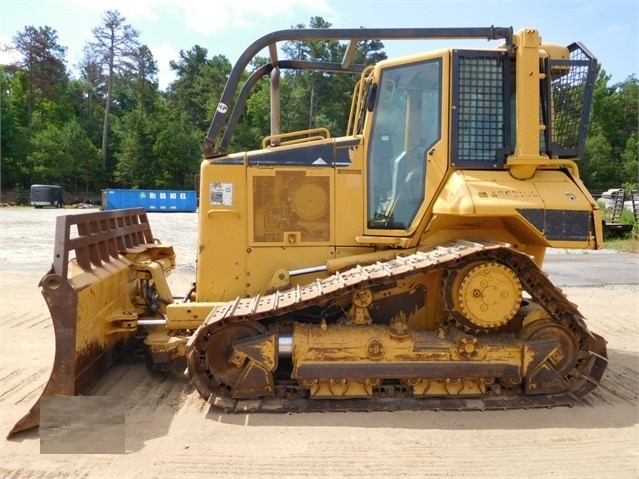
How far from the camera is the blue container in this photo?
32281mm

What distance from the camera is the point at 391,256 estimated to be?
432 cm

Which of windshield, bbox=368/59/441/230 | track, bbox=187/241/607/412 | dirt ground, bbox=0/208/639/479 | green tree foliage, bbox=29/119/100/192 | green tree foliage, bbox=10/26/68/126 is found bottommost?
dirt ground, bbox=0/208/639/479

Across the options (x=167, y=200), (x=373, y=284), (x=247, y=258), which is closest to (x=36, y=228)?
(x=167, y=200)

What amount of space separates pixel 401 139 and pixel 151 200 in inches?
1219

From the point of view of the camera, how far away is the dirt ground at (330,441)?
3.05 m

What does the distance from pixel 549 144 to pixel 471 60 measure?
1.02 meters

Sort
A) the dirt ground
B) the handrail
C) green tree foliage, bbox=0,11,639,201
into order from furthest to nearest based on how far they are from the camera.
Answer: green tree foliage, bbox=0,11,639,201 < the handrail < the dirt ground

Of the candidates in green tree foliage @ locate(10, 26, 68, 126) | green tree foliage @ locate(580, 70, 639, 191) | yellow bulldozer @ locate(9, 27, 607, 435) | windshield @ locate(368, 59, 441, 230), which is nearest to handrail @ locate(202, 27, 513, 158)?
yellow bulldozer @ locate(9, 27, 607, 435)

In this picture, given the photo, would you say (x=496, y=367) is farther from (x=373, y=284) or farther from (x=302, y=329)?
(x=302, y=329)

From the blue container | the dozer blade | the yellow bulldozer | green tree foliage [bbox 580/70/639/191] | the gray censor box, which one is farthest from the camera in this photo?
green tree foliage [bbox 580/70/639/191]

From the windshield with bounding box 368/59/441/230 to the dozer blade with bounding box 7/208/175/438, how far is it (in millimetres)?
2494

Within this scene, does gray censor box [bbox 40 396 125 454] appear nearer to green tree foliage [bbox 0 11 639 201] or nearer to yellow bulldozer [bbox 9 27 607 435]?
yellow bulldozer [bbox 9 27 607 435]

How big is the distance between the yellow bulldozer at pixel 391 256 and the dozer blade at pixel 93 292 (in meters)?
0.02

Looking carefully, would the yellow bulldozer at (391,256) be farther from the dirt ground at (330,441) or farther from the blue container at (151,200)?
the blue container at (151,200)
